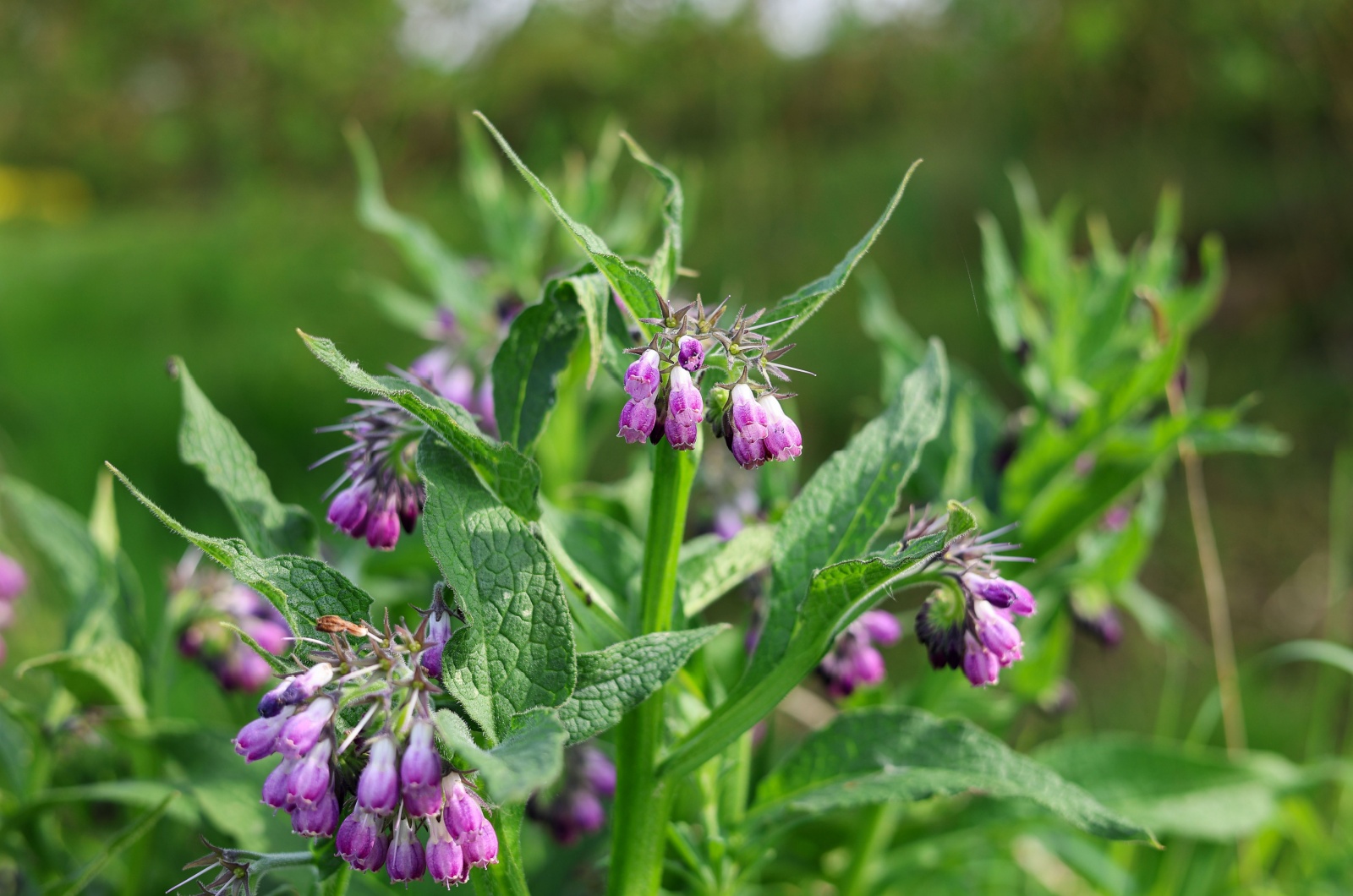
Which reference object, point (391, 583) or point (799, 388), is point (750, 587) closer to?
point (391, 583)

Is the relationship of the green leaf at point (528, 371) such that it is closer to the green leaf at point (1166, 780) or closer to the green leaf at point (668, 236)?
the green leaf at point (668, 236)

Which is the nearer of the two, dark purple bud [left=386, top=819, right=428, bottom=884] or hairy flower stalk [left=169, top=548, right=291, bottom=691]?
dark purple bud [left=386, top=819, right=428, bottom=884]

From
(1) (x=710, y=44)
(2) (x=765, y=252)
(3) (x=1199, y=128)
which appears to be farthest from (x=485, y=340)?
(3) (x=1199, y=128)

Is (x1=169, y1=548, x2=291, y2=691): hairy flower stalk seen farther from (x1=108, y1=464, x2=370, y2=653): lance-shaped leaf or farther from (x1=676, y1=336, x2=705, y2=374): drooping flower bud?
(x1=676, y1=336, x2=705, y2=374): drooping flower bud

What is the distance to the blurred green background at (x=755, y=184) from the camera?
3.64 meters

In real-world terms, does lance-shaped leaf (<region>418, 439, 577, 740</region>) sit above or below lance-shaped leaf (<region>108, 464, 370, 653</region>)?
below

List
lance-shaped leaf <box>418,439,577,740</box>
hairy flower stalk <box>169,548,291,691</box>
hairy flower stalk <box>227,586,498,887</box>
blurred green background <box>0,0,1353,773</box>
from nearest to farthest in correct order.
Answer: hairy flower stalk <box>227,586,498,887</box> → lance-shaped leaf <box>418,439,577,740</box> → hairy flower stalk <box>169,548,291,691</box> → blurred green background <box>0,0,1353,773</box>

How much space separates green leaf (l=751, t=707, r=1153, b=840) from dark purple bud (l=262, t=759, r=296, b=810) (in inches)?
19.4

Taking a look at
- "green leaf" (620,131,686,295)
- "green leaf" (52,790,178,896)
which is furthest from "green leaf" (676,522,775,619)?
"green leaf" (52,790,178,896)

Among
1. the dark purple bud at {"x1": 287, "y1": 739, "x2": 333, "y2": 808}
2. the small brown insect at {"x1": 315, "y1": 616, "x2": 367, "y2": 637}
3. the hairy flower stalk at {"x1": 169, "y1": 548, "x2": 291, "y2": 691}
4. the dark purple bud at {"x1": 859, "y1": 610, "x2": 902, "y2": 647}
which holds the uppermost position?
the hairy flower stalk at {"x1": 169, "y1": 548, "x2": 291, "y2": 691}

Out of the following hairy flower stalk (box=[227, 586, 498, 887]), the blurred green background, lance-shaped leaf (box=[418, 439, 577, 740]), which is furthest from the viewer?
the blurred green background

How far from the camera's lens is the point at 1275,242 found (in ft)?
17.7

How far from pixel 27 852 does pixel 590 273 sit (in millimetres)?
971

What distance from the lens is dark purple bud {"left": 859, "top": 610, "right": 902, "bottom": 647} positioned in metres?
1.11
